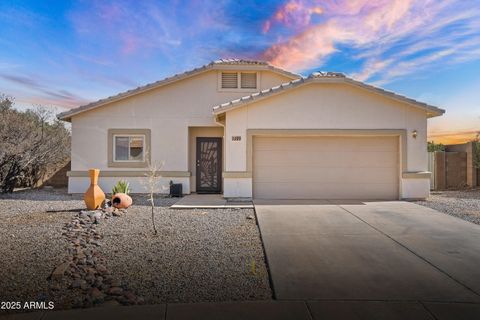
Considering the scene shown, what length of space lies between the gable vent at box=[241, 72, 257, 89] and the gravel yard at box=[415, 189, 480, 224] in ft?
25.5

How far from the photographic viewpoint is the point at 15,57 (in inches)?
463

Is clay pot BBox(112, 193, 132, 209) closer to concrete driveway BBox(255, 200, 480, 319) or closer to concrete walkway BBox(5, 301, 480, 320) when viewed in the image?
concrete driveway BBox(255, 200, 480, 319)

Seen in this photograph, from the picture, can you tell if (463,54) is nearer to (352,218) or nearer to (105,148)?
(352,218)

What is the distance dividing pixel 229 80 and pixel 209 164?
363cm

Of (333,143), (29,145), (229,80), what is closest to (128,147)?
(29,145)

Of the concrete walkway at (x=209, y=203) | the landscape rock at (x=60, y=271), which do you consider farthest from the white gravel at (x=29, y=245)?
the concrete walkway at (x=209, y=203)

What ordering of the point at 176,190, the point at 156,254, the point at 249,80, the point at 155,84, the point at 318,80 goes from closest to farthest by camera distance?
the point at 156,254, the point at 318,80, the point at 176,190, the point at 155,84, the point at 249,80

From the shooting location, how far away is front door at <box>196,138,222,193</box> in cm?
1413

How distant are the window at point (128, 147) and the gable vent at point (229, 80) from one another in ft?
12.2

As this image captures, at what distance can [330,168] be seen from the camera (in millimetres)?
12195

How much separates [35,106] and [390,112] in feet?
55.7

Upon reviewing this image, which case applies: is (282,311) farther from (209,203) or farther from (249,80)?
(249,80)

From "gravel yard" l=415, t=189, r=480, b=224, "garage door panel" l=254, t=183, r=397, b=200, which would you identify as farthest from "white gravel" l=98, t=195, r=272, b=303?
"gravel yard" l=415, t=189, r=480, b=224

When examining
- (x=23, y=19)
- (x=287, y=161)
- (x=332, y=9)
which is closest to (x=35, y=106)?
(x=23, y=19)
